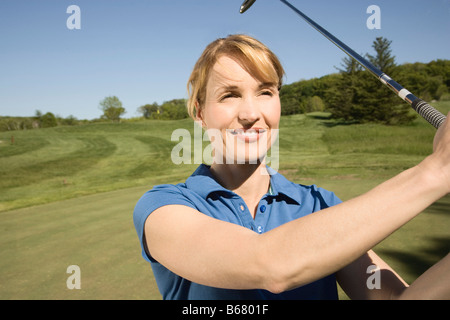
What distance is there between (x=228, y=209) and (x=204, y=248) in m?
0.54

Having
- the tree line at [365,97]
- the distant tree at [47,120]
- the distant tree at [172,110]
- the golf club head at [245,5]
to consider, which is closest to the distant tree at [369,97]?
the tree line at [365,97]

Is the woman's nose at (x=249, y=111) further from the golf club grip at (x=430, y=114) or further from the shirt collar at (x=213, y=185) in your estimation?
the golf club grip at (x=430, y=114)

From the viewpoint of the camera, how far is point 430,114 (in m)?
1.02

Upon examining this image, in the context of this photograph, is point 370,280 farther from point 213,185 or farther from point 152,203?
point 152,203

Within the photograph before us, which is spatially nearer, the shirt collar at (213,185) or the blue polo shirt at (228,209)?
the blue polo shirt at (228,209)

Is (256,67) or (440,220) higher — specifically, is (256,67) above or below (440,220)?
above

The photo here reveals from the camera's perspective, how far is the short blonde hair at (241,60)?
1.46m

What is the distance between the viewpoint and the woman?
30.0 inches

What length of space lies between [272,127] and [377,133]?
2465 centimetres

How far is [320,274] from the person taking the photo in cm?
83

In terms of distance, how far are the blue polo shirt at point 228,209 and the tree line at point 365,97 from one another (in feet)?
73.9
